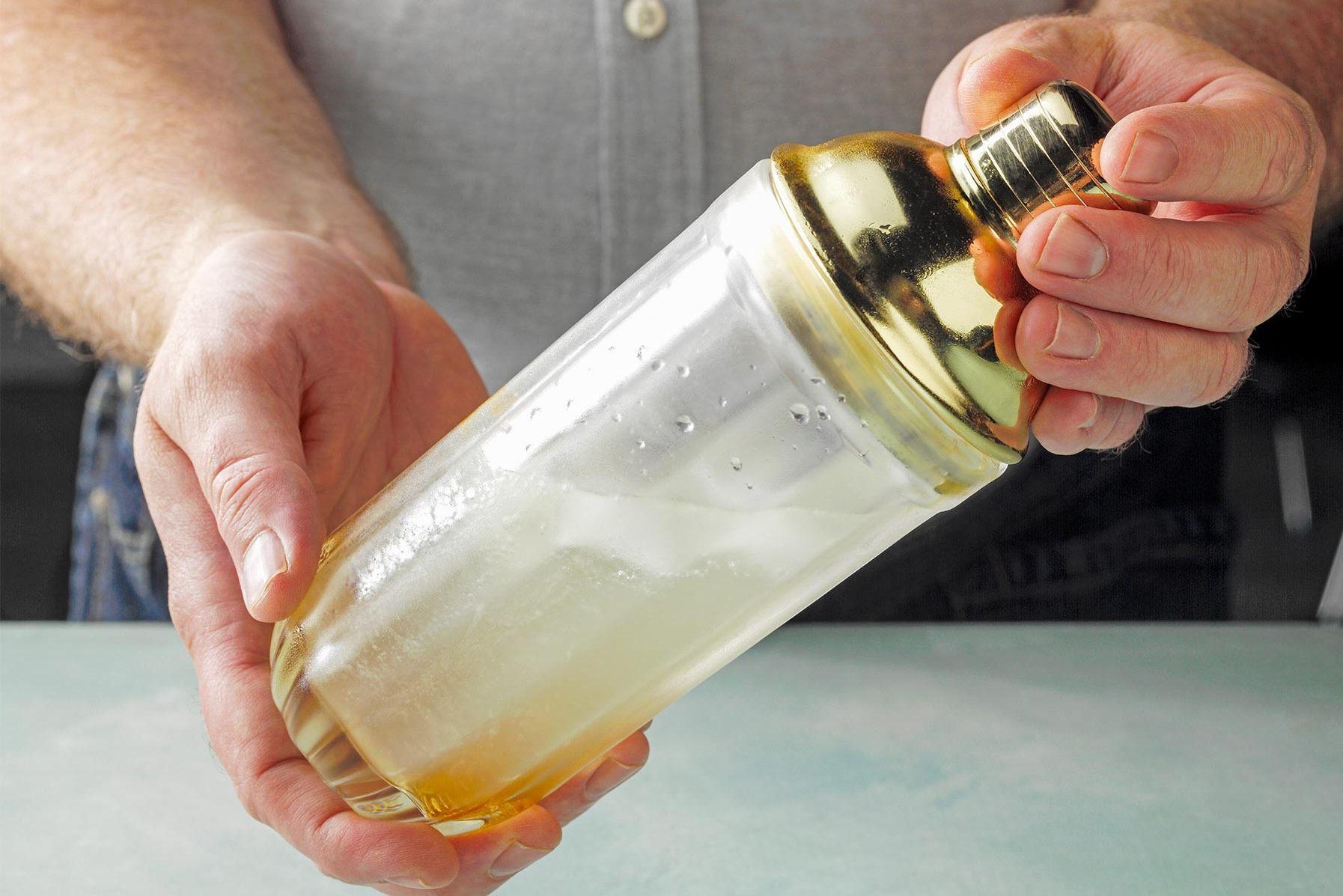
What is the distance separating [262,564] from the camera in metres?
0.48

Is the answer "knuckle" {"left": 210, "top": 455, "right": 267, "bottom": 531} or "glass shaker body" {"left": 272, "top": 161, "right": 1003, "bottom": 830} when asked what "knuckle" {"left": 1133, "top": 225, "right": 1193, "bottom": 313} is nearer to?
"glass shaker body" {"left": 272, "top": 161, "right": 1003, "bottom": 830}

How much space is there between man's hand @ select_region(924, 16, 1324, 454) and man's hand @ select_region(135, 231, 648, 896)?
0.27 meters

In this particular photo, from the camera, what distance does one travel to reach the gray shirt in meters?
0.92

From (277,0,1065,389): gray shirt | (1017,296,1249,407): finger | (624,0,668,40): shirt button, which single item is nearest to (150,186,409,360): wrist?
(277,0,1065,389): gray shirt

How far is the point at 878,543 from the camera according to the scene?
1.48ft

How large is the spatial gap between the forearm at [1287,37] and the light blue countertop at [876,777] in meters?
0.37

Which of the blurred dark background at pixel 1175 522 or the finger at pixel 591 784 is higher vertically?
the finger at pixel 591 784

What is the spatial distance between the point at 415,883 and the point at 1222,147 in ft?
1.39

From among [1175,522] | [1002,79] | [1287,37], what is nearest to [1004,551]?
[1175,522]

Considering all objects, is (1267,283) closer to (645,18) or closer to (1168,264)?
(1168,264)

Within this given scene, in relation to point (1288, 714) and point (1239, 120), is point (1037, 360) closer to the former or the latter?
point (1239, 120)

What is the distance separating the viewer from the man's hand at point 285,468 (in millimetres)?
484

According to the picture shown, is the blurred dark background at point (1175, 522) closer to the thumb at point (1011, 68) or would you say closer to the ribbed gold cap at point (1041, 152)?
the thumb at point (1011, 68)

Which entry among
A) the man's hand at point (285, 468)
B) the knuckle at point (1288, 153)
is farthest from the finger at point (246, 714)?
the knuckle at point (1288, 153)
